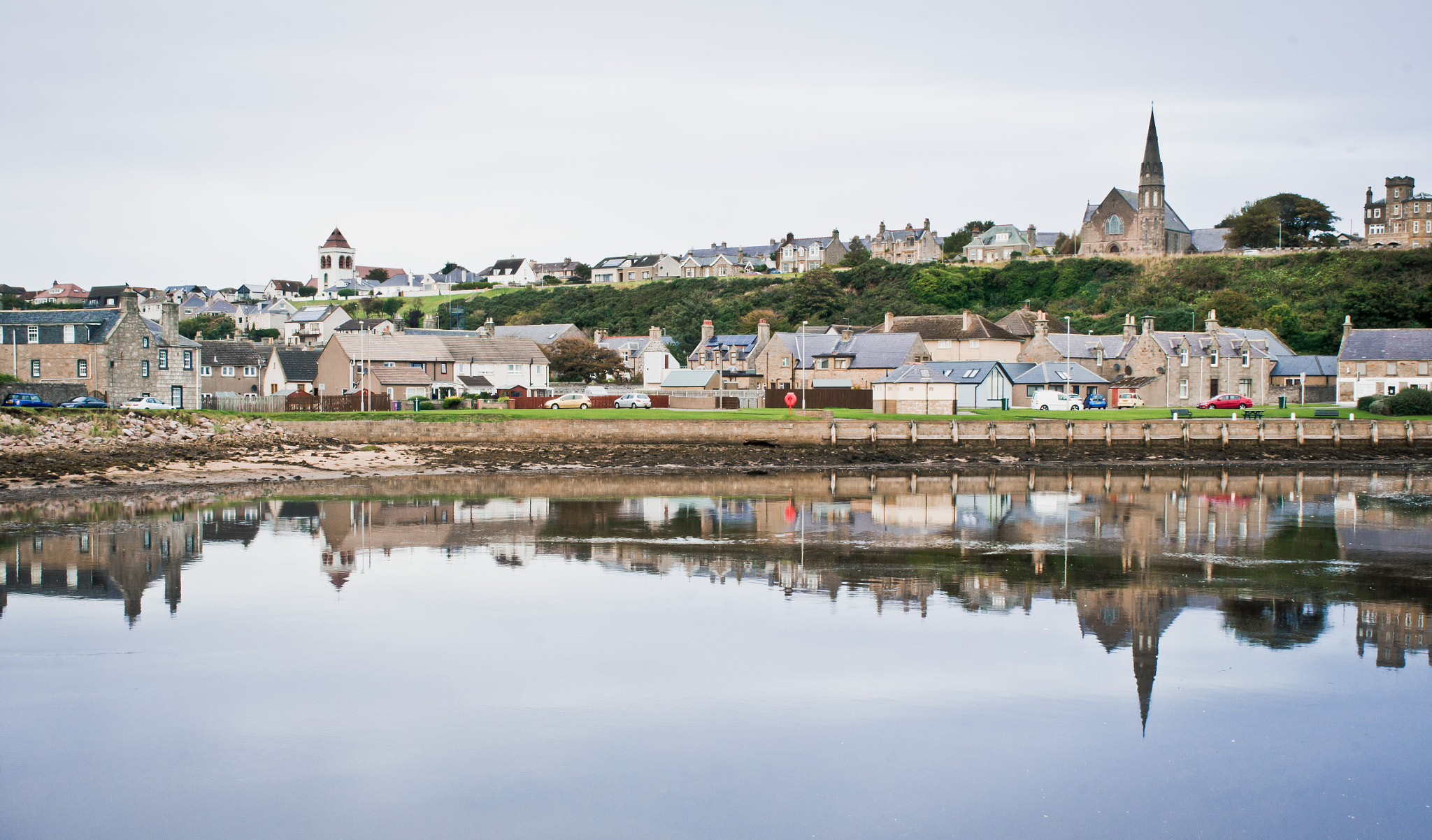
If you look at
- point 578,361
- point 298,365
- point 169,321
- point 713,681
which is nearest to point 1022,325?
point 578,361

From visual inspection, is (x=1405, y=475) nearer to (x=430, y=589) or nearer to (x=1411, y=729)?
(x=1411, y=729)

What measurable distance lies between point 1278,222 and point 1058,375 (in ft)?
179

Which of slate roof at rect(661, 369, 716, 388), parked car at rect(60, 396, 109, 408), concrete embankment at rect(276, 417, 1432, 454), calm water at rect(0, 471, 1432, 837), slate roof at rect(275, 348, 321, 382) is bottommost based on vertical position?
calm water at rect(0, 471, 1432, 837)

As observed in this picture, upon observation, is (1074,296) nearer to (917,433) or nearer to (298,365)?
(917,433)

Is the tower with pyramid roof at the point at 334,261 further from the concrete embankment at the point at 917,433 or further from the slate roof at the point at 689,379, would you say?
the concrete embankment at the point at 917,433

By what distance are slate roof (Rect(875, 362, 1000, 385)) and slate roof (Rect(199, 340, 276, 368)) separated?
130 ft

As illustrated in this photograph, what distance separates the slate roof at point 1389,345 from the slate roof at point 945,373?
20.4 m

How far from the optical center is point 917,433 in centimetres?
4838

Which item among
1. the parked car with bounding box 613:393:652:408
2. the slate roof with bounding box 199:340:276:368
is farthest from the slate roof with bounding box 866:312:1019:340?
the slate roof with bounding box 199:340:276:368

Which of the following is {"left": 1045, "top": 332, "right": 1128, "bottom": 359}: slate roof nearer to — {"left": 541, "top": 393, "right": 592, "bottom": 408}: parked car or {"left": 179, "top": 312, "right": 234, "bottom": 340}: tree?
{"left": 541, "top": 393, "right": 592, "bottom": 408}: parked car

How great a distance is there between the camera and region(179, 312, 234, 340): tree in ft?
388

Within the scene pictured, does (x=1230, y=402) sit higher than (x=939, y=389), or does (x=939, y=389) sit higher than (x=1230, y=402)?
(x=939, y=389)

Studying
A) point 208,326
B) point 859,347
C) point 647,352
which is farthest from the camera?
point 208,326

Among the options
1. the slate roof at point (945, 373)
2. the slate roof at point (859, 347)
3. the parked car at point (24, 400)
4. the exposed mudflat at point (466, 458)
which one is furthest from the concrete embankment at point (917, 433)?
the slate roof at point (859, 347)
